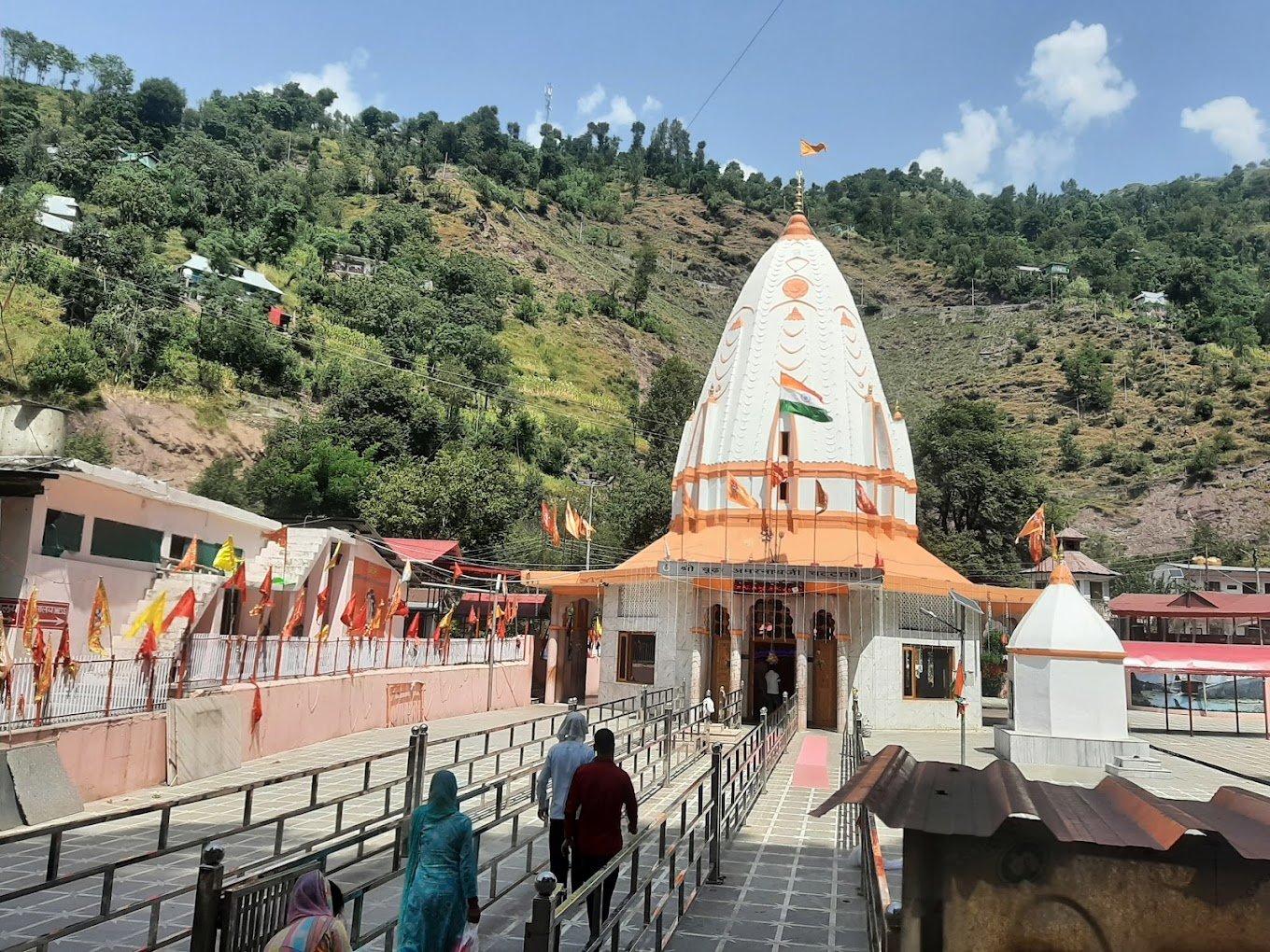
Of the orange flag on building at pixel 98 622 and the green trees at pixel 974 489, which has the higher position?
the green trees at pixel 974 489

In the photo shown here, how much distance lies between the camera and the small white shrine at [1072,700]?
1524 cm

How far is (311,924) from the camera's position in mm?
4082

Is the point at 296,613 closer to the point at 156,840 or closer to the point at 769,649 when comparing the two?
the point at 156,840

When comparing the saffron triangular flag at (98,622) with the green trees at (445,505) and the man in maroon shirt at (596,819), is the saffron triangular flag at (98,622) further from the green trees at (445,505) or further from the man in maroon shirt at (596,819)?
the green trees at (445,505)

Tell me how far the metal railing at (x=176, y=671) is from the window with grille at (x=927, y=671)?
464 inches

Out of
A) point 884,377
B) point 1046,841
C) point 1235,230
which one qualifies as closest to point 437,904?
point 1046,841

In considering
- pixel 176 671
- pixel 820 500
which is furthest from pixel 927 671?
pixel 176 671

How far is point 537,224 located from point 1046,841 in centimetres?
10542

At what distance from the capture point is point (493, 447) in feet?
181

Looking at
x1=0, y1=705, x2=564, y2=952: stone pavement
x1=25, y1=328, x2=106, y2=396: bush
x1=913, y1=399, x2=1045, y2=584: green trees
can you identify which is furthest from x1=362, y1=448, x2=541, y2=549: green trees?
x1=0, y1=705, x2=564, y2=952: stone pavement

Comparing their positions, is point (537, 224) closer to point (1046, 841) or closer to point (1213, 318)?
point (1213, 318)

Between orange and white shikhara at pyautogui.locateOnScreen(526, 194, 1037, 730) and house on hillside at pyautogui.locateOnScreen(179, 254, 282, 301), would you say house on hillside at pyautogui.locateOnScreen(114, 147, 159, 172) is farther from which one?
orange and white shikhara at pyautogui.locateOnScreen(526, 194, 1037, 730)

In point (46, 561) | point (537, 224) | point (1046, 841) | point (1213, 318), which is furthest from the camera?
point (537, 224)

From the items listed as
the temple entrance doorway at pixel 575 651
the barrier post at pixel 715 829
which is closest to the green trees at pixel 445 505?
the temple entrance doorway at pixel 575 651
